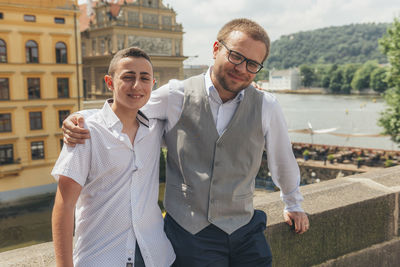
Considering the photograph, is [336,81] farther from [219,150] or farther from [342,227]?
[219,150]

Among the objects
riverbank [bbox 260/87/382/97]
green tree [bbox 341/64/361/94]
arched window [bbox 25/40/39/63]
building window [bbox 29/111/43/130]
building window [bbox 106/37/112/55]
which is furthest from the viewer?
green tree [bbox 341/64/361/94]

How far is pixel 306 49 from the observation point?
15625cm

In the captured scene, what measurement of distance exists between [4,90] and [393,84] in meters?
17.6

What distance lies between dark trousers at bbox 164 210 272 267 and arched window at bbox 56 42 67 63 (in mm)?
21186

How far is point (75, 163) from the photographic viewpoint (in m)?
1.23

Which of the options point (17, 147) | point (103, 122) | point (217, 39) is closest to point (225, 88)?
point (217, 39)

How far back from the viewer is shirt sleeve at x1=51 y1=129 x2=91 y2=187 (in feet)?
3.99

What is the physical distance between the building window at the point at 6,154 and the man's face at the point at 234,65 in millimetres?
20276

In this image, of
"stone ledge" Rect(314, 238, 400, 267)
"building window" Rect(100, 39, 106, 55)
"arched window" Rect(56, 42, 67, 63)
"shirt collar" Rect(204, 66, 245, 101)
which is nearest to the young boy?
"shirt collar" Rect(204, 66, 245, 101)

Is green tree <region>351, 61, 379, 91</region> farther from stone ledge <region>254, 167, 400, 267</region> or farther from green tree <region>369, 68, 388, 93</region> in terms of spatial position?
stone ledge <region>254, 167, 400, 267</region>

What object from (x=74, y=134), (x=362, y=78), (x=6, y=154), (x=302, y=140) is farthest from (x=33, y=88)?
(x=362, y=78)

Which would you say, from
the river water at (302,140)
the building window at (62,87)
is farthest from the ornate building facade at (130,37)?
the river water at (302,140)

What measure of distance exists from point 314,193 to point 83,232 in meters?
1.34

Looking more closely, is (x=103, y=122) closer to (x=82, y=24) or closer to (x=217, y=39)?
(x=217, y=39)
